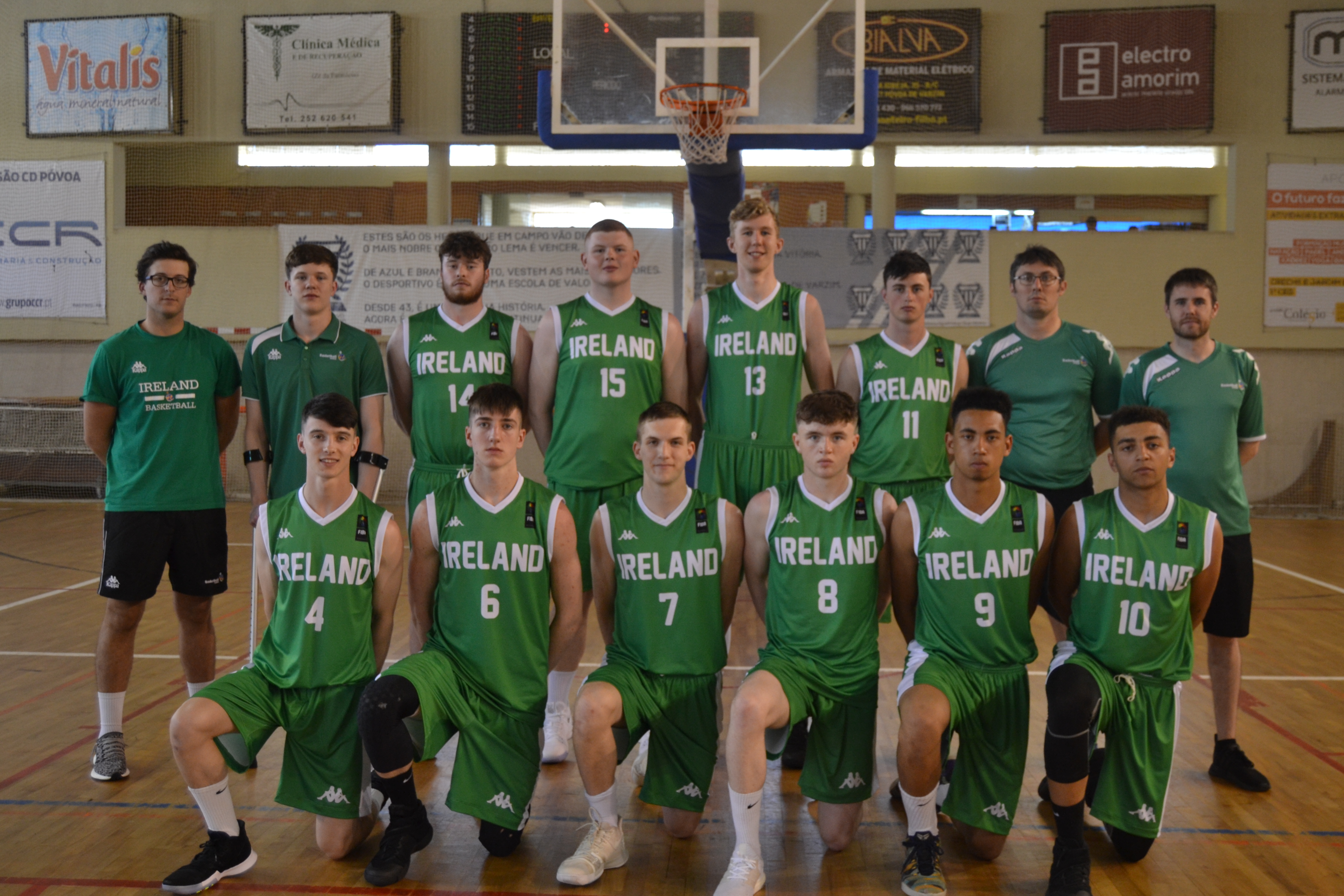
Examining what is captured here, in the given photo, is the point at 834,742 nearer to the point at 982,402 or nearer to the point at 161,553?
the point at 982,402

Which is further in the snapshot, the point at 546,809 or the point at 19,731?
the point at 19,731

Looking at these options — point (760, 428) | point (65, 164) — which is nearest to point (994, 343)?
point (760, 428)

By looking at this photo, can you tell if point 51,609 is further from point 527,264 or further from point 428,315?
point 527,264

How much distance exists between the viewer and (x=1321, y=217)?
10.8m

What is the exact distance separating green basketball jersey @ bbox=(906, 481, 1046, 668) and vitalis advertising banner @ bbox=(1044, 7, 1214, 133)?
8.73 metres

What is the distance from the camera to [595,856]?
121 inches

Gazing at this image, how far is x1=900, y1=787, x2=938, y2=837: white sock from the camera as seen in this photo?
120 inches

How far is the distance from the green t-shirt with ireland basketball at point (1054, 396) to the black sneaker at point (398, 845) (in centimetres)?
252

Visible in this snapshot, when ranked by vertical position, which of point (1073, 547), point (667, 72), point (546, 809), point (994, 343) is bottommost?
point (546, 809)

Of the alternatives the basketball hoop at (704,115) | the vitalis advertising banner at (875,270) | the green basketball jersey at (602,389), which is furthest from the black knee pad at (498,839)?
the vitalis advertising banner at (875,270)

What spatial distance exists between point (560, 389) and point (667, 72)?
4050 millimetres

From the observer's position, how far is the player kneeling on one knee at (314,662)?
3045 mm

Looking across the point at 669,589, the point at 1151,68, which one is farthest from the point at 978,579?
the point at 1151,68

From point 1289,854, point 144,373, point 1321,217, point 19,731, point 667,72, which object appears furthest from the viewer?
point 1321,217
